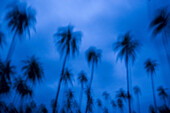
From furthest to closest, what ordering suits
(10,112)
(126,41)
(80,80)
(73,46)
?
(80,80) < (126,41) < (73,46) < (10,112)

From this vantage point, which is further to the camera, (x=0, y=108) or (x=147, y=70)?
(x=147, y=70)

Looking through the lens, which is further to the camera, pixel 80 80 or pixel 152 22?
pixel 80 80

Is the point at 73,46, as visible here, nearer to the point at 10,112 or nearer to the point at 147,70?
the point at 10,112

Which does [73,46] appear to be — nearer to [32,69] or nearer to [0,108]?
[32,69]

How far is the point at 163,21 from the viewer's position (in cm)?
1309

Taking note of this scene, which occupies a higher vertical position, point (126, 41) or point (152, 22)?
point (126, 41)

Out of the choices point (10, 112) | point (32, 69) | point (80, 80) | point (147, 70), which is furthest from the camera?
point (147, 70)

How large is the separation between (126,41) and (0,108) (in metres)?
22.1

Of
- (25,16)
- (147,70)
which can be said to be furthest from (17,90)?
(147,70)

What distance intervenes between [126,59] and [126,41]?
359 centimetres

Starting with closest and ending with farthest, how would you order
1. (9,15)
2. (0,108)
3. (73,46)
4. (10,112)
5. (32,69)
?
(10,112) → (0,108) → (9,15) → (73,46) → (32,69)

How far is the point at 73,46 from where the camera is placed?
19.2m

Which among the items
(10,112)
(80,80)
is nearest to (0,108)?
(10,112)

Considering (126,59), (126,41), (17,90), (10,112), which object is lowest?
(10,112)
